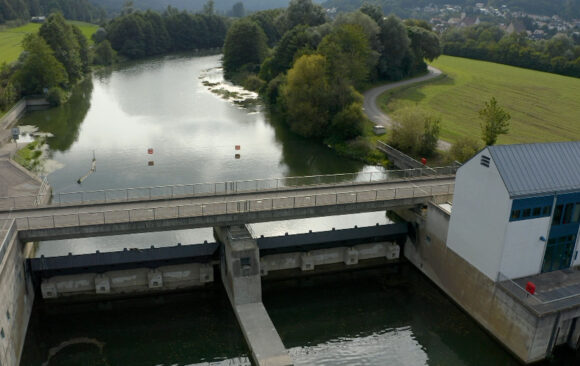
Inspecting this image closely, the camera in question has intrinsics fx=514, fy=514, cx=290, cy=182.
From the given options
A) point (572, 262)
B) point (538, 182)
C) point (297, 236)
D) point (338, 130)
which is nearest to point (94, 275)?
point (297, 236)

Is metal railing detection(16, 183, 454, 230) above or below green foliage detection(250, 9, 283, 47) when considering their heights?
below

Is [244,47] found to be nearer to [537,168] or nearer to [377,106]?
[377,106]

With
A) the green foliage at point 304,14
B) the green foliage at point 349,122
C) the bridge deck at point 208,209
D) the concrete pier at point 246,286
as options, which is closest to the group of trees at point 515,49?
the green foliage at point 304,14

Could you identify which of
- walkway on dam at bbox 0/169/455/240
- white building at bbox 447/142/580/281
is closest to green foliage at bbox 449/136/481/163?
walkway on dam at bbox 0/169/455/240

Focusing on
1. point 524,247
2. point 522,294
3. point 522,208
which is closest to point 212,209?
point 522,208

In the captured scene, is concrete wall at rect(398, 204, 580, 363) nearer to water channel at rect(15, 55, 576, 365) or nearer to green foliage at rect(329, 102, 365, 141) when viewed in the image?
water channel at rect(15, 55, 576, 365)

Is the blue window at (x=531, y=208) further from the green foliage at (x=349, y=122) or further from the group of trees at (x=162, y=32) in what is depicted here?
the group of trees at (x=162, y=32)

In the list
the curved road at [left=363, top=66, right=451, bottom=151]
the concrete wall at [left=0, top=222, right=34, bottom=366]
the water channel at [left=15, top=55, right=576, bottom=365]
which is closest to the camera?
the concrete wall at [left=0, top=222, right=34, bottom=366]
